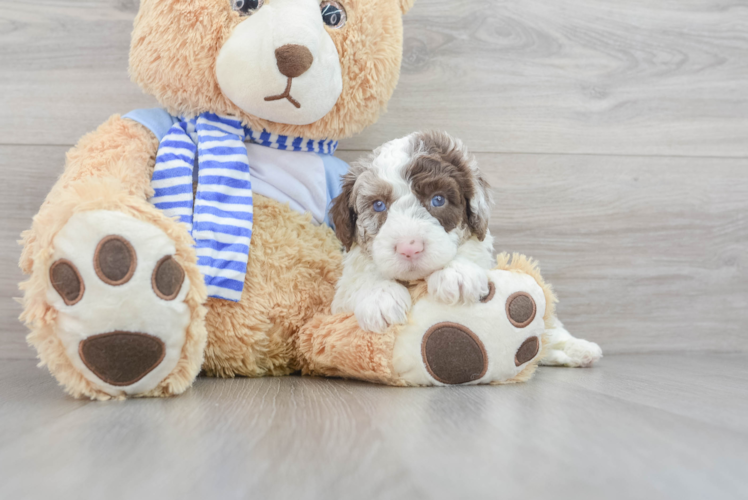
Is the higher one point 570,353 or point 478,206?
point 478,206

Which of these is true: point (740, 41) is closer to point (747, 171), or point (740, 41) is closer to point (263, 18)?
point (747, 171)

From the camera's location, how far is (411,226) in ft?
2.71

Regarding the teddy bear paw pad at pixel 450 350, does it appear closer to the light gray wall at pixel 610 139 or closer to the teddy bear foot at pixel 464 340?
the teddy bear foot at pixel 464 340

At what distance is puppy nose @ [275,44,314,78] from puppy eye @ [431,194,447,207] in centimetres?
30

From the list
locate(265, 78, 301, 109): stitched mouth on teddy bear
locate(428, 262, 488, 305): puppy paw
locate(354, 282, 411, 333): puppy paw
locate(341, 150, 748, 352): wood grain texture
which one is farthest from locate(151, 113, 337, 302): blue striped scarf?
locate(341, 150, 748, 352): wood grain texture

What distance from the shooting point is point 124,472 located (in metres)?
0.47

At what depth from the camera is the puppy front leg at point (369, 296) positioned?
2.74 feet

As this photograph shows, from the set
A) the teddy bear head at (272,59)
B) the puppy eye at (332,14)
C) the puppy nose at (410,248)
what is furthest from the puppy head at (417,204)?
the puppy eye at (332,14)

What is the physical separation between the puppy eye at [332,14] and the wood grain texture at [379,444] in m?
0.62

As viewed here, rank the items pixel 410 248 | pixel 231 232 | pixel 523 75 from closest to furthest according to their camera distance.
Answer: pixel 410 248
pixel 231 232
pixel 523 75

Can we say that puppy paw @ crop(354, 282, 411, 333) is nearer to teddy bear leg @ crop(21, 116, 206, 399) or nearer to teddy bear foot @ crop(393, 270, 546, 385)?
teddy bear foot @ crop(393, 270, 546, 385)

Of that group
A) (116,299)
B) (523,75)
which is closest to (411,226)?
(116,299)

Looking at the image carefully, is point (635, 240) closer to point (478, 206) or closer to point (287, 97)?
point (478, 206)

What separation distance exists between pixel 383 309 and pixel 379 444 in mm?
310
